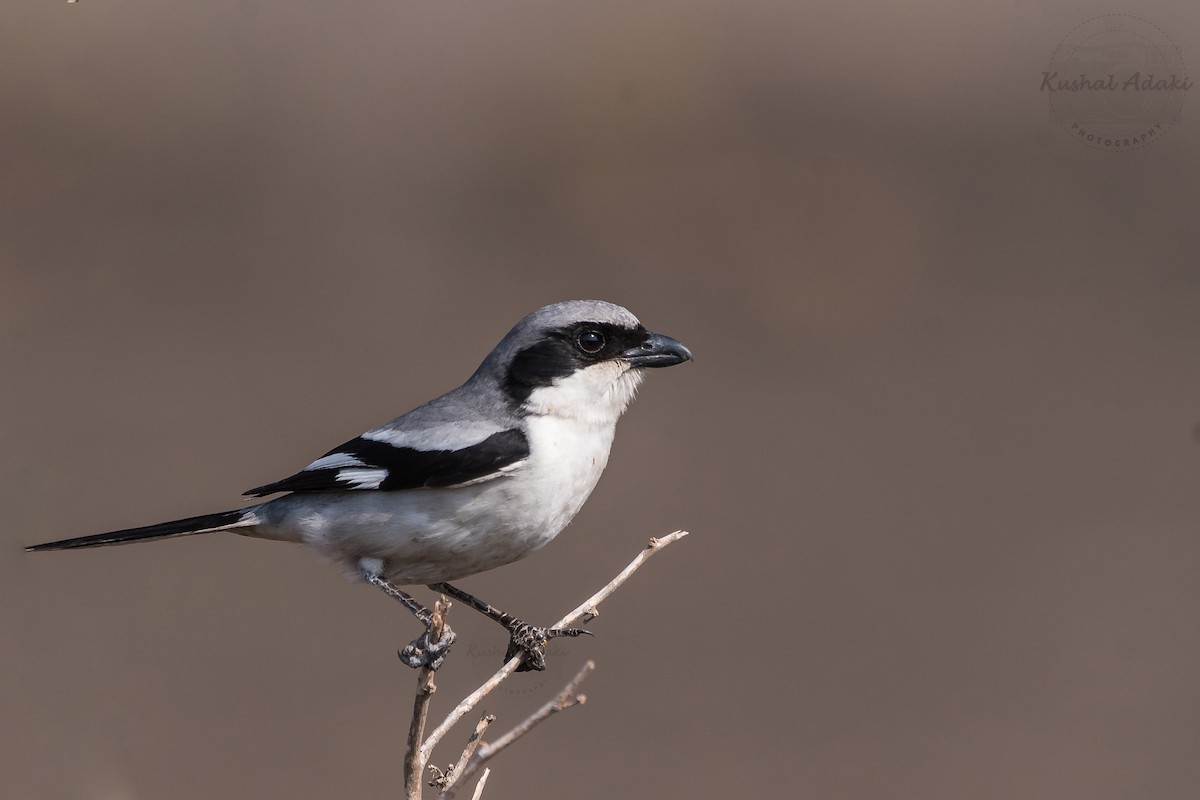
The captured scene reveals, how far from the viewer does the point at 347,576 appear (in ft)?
10.8

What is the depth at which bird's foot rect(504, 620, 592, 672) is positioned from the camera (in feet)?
10.9

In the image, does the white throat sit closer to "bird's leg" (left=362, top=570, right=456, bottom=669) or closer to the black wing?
the black wing

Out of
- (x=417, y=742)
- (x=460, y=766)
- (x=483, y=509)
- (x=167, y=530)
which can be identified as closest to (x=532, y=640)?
(x=483, y=509)

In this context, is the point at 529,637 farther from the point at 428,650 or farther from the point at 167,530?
the point at 167,530

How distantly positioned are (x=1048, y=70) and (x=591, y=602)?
26.0 feet

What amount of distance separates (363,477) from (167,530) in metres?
0.60

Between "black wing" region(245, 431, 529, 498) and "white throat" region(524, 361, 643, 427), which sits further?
"white throat" region(524, 361, 643, 427)

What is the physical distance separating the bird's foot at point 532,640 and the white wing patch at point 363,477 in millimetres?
587

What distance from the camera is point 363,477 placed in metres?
3.25

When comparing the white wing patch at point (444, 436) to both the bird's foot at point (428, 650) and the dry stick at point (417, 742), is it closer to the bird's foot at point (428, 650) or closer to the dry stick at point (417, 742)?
the bird's foot at point (428, 650)

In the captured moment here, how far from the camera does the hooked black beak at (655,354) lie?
344 centimetres

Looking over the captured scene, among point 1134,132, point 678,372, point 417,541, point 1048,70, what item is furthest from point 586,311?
point 1134,132
